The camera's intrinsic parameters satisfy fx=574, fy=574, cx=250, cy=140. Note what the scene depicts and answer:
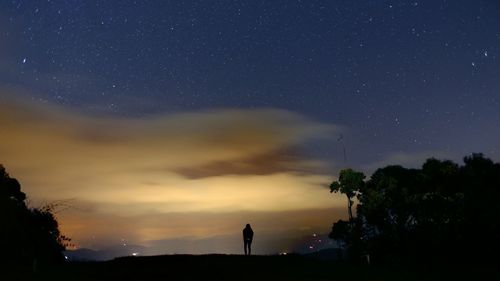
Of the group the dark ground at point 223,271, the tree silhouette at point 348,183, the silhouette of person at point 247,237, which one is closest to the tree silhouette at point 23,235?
the dark ground at point 223,271

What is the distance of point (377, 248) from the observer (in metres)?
47.7

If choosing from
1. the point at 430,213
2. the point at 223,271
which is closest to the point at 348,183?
the point at 430,213

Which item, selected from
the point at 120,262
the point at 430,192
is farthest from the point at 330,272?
the point at 430,192

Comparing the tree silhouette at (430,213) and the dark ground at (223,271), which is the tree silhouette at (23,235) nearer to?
the dark ground at (223,271)

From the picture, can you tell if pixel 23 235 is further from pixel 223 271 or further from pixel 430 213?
pixel 430 213

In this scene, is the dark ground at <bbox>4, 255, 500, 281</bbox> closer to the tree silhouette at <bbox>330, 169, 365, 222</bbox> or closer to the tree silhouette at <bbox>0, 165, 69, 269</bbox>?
the tree silhouette at <bbox>0, 165, 69, 269</bbox>

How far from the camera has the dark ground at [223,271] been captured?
26.3 metres

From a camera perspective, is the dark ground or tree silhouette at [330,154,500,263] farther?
tree silhouette at [330,154,500,263]

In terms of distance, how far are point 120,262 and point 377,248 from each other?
24.3m

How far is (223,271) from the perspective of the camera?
28.0 meters

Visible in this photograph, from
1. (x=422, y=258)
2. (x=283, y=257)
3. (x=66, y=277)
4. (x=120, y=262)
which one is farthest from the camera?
(x=422, y=258)

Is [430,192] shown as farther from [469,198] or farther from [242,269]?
[242,269]

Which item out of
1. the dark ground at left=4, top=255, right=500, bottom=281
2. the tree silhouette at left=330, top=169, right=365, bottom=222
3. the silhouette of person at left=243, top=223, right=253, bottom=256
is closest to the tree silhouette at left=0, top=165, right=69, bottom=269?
the dark ground at left=4, top=255, right=500, bottom=281

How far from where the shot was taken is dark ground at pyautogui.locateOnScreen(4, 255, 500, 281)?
26.3m
